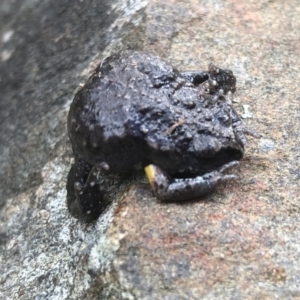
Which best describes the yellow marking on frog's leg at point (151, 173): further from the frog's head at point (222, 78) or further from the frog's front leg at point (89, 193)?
the frog's head at point (222, 78)

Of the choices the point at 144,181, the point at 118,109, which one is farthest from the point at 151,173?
the point at 118,109

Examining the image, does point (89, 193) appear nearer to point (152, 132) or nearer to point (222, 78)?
point (152, 132)

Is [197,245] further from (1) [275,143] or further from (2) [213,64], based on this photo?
(2) [213,64]

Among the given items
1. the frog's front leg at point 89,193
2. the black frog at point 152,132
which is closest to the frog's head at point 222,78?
the black frog at point 152,132

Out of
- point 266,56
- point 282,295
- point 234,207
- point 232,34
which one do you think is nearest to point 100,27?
point 232,34

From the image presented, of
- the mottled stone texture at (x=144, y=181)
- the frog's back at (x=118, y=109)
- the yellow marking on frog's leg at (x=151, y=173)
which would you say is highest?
the frog's back at (x=118, y=109)

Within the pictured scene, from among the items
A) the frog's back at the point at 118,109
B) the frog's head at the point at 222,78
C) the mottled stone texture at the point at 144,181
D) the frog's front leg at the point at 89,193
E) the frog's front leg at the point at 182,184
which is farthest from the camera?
the frog's head at the point at 222,78

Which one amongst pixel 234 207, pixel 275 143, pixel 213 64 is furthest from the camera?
pixel 213 64
